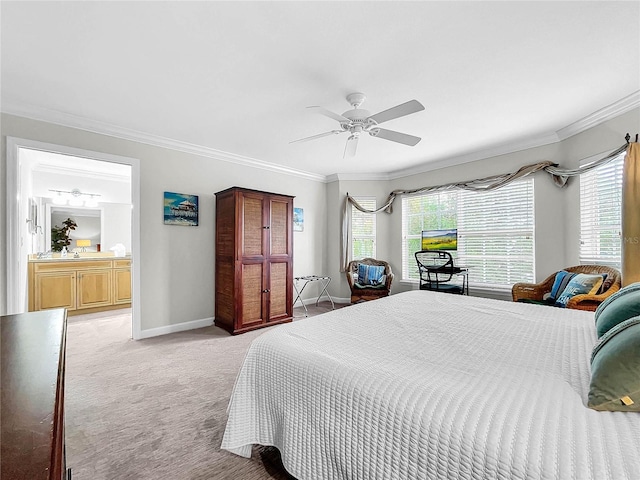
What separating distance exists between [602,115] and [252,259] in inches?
166

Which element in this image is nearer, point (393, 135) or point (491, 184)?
point (393, 135)

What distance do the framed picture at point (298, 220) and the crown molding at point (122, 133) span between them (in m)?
0.81

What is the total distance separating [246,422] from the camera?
1.51 metres

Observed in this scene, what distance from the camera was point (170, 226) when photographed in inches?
152

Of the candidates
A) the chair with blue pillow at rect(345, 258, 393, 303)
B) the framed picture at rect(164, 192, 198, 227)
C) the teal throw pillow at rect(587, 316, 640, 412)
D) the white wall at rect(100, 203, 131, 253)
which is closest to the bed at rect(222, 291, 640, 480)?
the teal throw pillow at rect(587, 316, 640, 412)

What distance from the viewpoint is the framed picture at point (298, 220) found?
5.34 m

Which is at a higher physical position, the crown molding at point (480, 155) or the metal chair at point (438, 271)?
the crown molding at point (480, 155)

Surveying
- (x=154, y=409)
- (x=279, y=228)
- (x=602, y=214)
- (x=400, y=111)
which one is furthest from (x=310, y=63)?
(x=602, y=214)

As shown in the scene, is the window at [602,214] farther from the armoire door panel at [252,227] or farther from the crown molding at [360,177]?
the armoire door panel at [252,227]

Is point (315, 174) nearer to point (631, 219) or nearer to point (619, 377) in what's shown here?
point (631, 219)

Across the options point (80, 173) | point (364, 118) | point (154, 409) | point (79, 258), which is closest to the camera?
point (154, 409)

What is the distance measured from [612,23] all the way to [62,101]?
4.37 meters

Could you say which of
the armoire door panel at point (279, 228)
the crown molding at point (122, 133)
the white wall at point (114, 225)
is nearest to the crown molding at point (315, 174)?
the crown molding at point (122, 133)

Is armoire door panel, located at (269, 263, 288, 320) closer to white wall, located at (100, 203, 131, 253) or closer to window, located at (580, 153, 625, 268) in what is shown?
white wall, located at (100, 203, 131, 253)
